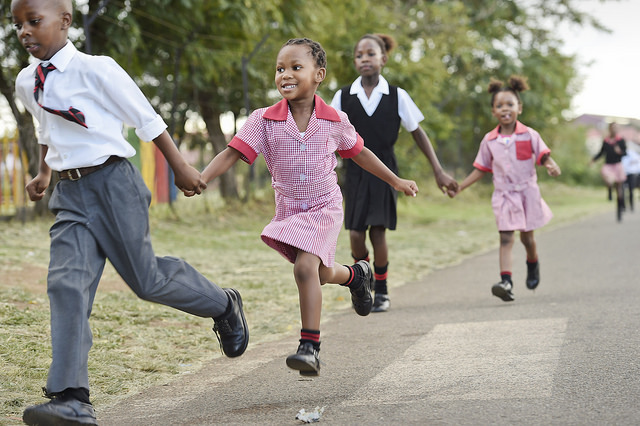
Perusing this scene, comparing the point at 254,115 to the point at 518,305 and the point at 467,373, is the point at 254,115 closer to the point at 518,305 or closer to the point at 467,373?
the point at 467,373

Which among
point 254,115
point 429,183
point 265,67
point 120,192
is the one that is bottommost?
point 429,183

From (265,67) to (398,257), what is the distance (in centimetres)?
753

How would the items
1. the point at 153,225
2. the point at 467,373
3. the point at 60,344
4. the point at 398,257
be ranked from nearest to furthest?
the point at 60,344
the point at 467,373
the point at 398,257
the point at 153,225

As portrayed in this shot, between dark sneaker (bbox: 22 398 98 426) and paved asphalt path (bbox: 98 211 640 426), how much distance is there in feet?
1.36

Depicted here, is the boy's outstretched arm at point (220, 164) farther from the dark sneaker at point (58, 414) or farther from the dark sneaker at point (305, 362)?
the dark sneaker at point (58, 414)

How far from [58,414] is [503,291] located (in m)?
4.30

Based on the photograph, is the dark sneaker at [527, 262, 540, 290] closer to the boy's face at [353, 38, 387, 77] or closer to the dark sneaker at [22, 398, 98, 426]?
the boy's face at [353, 38, 387, 77]

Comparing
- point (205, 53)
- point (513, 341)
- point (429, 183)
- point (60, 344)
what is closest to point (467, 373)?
point (513, 341)

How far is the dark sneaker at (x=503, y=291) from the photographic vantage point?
22.6ft

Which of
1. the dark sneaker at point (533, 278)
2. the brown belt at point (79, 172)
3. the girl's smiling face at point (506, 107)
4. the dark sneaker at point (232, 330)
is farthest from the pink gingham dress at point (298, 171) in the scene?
the dark sneaker at point (533, 278)

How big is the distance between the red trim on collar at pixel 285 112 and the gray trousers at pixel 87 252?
852 mm

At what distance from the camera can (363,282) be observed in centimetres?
503

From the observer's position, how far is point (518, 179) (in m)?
7.35

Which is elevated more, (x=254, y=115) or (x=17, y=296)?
(x=254, y=115)
